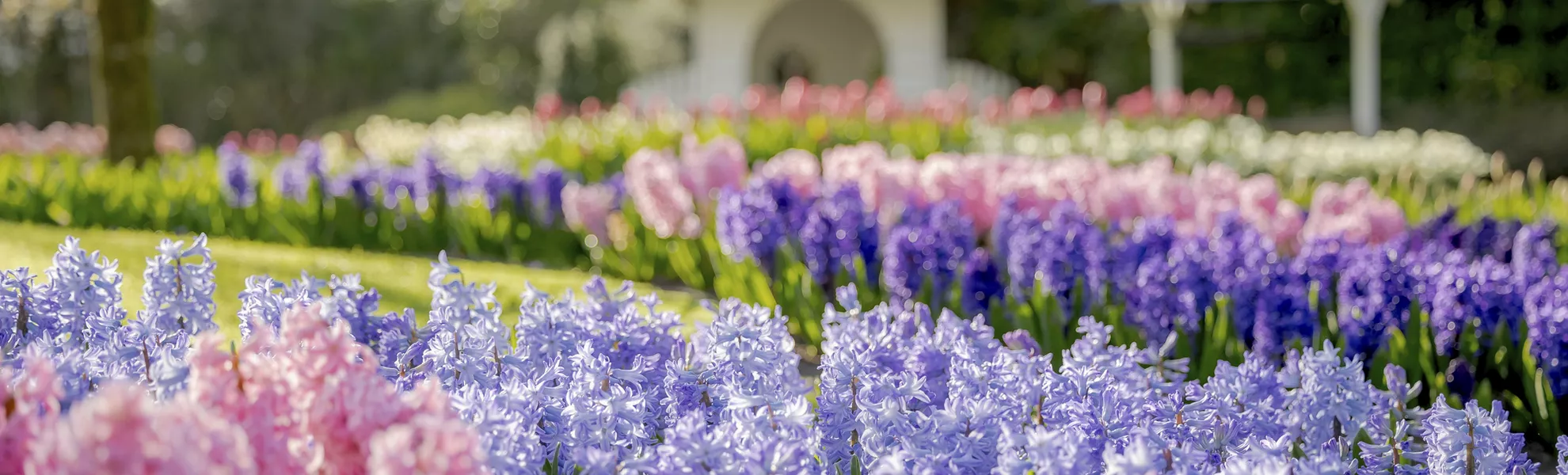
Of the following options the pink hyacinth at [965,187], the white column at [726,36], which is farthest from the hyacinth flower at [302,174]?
the white column at [726,36]

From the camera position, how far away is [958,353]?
2148 millimetres

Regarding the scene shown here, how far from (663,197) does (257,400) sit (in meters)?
3.40

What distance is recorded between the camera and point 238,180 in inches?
252

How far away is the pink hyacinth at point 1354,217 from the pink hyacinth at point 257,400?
366cm

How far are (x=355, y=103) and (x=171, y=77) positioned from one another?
3.50m

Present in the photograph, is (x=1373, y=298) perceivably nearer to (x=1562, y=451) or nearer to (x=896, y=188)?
(x=1562, y=451)

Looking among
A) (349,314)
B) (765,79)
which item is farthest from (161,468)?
(765,79)

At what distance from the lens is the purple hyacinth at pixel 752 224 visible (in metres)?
4.10

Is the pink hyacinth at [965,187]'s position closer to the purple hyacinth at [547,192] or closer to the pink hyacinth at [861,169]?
the pink hyacinth at [861,169]

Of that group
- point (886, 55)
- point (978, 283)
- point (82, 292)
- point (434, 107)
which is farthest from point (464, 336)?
point (434, 107)

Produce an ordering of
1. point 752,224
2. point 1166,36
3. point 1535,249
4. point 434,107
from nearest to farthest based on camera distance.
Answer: point 1535,249 → point 752,224 → point 1166,36 → point 434,107

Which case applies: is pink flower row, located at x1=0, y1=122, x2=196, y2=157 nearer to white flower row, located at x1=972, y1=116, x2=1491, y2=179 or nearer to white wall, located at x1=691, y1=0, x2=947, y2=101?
white flower row, located at x1=972, y1=116, x2=1491, y2=179

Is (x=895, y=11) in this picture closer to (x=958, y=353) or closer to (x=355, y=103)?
(x=355, y=103)

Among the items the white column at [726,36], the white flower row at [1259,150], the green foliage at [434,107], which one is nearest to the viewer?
the white flower row at [1259,150]
